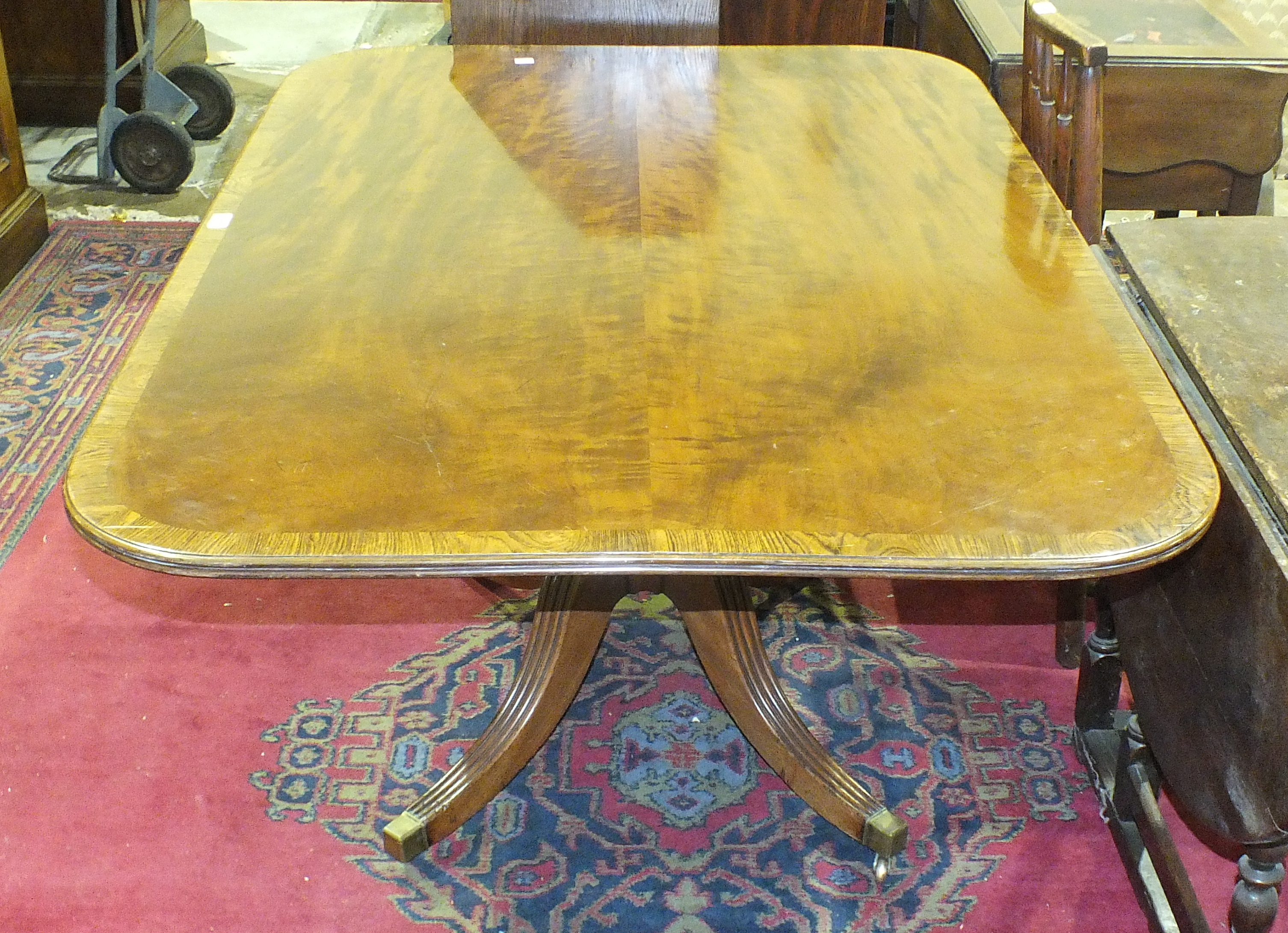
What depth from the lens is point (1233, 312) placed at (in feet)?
5.31

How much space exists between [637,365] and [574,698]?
693 millimetres

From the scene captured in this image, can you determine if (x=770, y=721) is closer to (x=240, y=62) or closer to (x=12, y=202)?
(x=12, y=202)

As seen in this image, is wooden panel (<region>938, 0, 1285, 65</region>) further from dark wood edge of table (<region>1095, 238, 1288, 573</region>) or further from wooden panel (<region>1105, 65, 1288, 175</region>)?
dark wood edge of table (<region>1095, 238, 1288, 573</region>)

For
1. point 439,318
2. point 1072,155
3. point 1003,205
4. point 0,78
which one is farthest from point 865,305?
point 0,78

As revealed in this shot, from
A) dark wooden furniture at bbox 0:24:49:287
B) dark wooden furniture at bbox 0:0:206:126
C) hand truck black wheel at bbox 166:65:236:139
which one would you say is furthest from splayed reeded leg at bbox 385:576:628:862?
dark wooden furniture at bbox 0:0:206:126

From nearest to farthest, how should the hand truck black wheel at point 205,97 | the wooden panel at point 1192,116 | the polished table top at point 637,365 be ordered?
the polished table top at point 637,365, the wooden panel at point 1192,116, the hand truck black wheel at point 205,97

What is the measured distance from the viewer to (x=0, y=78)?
3.09m

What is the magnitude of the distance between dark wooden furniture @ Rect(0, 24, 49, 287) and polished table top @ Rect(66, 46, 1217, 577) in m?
1.54

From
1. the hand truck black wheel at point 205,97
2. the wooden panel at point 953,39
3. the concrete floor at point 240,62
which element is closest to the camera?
the wooden panel at point 953,39

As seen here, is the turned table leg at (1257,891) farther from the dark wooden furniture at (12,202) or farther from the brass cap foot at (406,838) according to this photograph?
the dark wooden furniture at (12,202)

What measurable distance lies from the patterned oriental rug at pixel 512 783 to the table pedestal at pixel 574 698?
0.17 feet

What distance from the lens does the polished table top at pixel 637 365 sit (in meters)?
1.06

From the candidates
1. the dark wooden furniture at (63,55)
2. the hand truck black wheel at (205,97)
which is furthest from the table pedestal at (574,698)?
the dark wooden furniture at (63,55)

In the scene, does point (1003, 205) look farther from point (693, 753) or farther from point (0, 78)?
point (0, 78)
